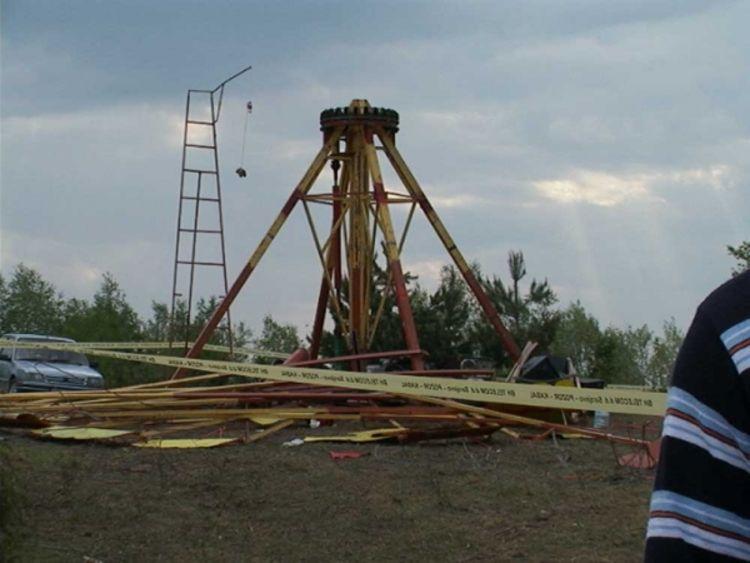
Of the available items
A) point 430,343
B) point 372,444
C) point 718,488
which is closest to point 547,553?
point 372,444

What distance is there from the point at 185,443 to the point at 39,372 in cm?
1350

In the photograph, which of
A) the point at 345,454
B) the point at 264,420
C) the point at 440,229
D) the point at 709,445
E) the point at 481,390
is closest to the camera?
the point at 709,445

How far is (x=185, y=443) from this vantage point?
11.6 metres

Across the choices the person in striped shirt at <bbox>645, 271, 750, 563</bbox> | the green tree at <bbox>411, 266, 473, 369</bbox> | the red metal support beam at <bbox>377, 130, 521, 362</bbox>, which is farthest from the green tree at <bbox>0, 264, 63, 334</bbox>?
the person in striped shirt at <bbox>645, 271, 750, 563</bbox>

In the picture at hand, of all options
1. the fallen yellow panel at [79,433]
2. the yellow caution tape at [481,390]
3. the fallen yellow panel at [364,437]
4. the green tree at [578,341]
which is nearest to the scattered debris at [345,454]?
the fallen yellow panel at [364,437]

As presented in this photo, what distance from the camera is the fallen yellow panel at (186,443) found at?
37.5 ft

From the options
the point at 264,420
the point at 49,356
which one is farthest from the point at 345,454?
the point at 49,356

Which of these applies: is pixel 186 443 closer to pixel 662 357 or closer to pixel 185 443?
pixel 185 443

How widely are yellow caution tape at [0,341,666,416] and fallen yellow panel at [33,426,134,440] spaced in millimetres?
1343

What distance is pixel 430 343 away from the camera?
31719mm

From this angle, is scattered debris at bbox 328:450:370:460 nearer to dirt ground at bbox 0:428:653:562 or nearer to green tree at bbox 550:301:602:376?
dirt ground at bbox 0:428:653:562

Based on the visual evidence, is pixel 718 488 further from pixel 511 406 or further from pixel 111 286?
pixel 111 286

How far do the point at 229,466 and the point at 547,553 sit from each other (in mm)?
3365

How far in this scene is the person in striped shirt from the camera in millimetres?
1717
